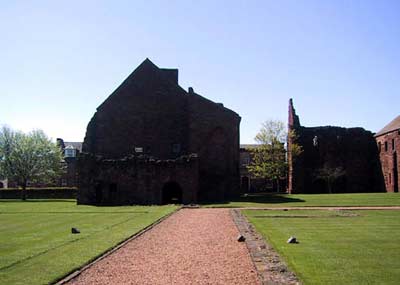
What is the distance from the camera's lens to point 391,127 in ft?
194

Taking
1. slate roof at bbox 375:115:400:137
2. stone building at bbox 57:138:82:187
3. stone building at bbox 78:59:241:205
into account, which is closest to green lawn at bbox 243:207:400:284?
stone building at bbox 78:59:241:205

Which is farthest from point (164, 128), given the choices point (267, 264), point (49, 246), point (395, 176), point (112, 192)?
point (267, 264)

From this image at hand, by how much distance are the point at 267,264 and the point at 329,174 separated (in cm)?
5127

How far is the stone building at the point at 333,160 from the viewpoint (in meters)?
62.1

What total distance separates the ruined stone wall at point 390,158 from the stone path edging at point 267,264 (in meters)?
44.9

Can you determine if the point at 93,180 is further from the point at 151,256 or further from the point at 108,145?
the point at 151,256

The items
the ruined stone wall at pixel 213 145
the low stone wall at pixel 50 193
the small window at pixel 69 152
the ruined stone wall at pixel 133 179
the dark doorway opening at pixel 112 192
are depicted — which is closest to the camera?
the ruined stone wall at pixel 133 179

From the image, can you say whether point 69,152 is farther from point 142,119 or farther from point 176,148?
point 176,148

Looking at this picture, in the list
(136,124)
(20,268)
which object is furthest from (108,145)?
(20,268)

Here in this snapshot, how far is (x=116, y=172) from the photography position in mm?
43938

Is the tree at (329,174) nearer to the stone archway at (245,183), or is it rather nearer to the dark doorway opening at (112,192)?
the stone archway at (245,183)

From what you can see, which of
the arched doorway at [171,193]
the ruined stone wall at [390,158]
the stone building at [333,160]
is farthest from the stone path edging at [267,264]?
the stone building at [333,160]

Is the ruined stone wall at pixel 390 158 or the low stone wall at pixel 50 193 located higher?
the ruined stone wall at pixel 390 158

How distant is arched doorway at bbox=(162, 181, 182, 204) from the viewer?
149 feet
